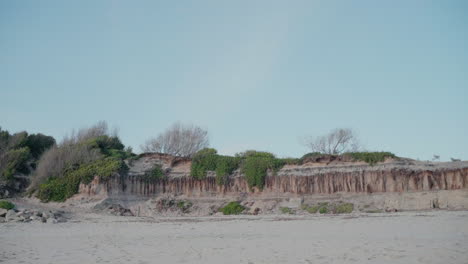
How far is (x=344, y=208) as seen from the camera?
22.6m

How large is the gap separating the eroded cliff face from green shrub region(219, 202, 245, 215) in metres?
1.77

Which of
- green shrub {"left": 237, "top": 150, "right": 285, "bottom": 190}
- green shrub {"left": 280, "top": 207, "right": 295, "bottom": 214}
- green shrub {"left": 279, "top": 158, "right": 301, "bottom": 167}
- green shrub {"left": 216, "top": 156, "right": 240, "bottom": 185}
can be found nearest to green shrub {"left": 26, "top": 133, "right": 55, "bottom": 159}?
green shrub {"left": 216, "top": 156, "right": 240, "bottom": 185}

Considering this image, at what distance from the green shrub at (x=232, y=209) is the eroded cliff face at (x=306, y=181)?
1.77 metres

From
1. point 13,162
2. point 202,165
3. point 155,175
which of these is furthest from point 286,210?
point 13,162

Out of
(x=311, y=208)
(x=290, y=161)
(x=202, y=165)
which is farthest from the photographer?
(x=202, y=165)

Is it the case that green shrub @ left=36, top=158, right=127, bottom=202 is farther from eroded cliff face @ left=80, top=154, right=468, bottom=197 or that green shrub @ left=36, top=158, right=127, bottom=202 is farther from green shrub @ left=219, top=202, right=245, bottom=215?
green shrub @ left=219, top=202, right=245, bottom=215

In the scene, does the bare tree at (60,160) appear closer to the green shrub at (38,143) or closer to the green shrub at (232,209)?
the green shrub at (38,143)

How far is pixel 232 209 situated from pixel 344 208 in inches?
285

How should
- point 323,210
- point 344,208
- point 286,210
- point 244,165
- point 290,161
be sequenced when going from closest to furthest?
point 344,208 < point 323,210 < point 286,210 < point 290,161 < point 244,165

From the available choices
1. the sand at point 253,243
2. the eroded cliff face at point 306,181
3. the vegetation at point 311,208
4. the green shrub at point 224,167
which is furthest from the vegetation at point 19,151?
the vegetation at point 311,208

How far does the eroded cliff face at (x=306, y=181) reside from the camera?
923 inches

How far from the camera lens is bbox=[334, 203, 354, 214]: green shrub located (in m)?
22.4

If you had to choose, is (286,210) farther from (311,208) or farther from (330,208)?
(330,208)

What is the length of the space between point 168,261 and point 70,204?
19.8 meters
